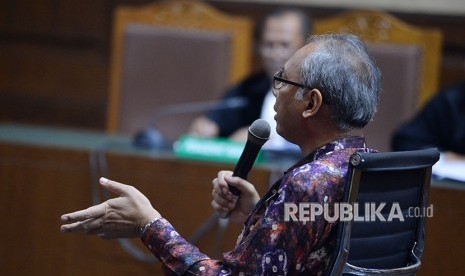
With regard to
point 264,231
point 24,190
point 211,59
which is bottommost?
point 24,190

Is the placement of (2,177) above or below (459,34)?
below

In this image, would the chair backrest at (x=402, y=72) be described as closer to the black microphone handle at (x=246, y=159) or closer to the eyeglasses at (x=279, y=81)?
the black microphone handle at (x=246, y=159)

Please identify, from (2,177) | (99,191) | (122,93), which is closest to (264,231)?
(99,191)

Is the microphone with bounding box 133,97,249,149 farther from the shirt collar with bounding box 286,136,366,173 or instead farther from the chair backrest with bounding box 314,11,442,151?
the shirt collar with bounding box 286,136,366,173

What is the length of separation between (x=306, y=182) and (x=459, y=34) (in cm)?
313

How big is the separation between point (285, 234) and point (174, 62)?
271 centimetres

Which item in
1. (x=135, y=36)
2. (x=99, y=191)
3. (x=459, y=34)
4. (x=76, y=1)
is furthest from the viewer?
(x=76, y=1)

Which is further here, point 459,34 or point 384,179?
point 459,34

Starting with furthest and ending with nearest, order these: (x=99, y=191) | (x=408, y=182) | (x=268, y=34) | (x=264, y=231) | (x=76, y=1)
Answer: (x=76, y=1) → (x=268, y=34) → (x=99, y=191) → (x=408, y=182) → (x=264, y=231)

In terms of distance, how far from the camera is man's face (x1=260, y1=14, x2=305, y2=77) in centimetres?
388

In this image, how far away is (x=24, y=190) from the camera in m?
3.29

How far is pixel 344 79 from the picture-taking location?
5.39 ft

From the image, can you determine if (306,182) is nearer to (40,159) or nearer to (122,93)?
(40,159)

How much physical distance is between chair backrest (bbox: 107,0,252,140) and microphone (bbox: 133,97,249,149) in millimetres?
64
